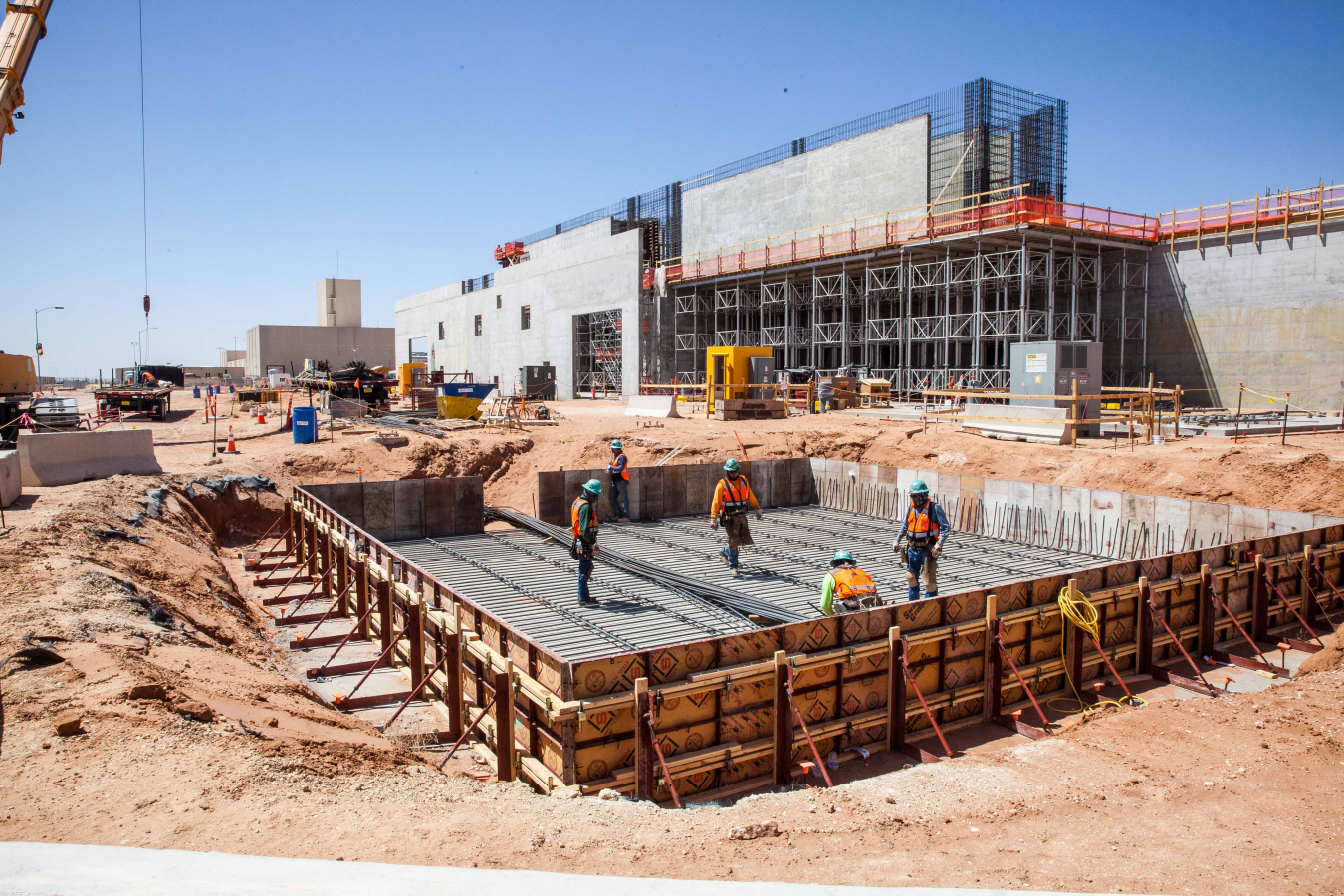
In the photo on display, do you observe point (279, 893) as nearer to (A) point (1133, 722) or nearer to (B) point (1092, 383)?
(A) point (1133, 722)

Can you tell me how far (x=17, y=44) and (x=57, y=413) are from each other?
13652 millimetres

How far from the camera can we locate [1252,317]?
2514 cm

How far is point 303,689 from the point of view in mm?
7930

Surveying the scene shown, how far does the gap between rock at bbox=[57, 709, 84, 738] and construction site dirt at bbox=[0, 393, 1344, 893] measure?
0.09 feet

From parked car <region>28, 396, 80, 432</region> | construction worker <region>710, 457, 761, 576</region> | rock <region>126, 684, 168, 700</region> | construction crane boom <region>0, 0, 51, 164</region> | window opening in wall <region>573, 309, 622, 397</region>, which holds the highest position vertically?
construction crane boom <region>0, 0, 51, 164</region>

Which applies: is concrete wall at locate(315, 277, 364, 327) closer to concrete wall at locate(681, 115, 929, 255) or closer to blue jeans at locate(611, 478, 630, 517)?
concrete wall at locate(681, 115, 929, 255)

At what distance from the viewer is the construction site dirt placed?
14.1ft

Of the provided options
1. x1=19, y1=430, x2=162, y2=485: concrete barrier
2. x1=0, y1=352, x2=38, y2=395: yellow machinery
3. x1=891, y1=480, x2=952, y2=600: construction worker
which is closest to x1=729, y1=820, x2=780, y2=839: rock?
x1=891, y1=480, x2=952, y2=600: construction worker

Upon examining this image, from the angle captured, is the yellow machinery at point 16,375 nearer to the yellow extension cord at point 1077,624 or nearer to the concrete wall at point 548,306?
the concrete wall at point 548,306

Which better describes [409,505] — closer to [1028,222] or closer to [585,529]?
[585,529]

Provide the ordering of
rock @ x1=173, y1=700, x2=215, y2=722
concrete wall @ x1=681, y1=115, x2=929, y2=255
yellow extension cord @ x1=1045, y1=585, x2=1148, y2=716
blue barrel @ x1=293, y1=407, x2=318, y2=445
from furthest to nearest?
concrete wall @ x1=681, y1=115, x2=929, y2=255 → blue barrel @ x1=293, y1=407, x2=318, y2=445 → yellow extension cord @ x1=1045, y1=585, x2=1148, y2=716 → rock @ x1=173, y1=700, x2=215, y2=722

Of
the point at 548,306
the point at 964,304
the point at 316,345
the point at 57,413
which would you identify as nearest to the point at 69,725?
the point at 57,413

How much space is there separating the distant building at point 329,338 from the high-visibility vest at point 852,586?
259 feet

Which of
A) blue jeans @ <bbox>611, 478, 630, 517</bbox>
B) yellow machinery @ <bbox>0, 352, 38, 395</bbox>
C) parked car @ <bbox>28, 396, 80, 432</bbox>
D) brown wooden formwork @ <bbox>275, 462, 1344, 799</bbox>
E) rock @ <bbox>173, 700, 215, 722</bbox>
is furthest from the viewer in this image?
yellow machinery @ <bbox>0, 352, 38, 395</bbox>
